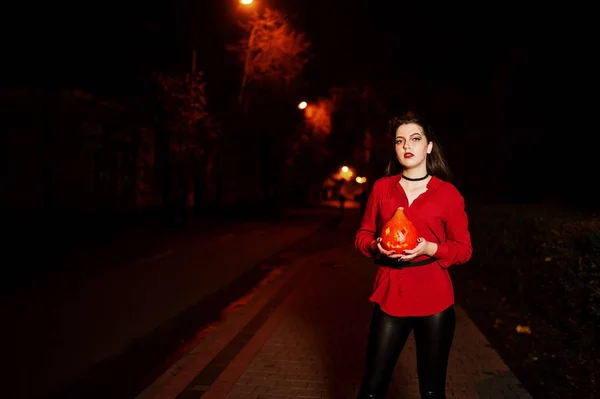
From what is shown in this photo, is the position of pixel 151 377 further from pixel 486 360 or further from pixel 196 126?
pixel 196 126

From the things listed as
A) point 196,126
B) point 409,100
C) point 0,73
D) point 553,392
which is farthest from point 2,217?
point 553,392

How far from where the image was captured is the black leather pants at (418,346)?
9.16ft

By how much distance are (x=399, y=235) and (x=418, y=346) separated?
68cm

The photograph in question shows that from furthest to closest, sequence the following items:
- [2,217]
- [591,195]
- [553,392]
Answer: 1. [2,217]
2. [591,195]
3. [553,392]

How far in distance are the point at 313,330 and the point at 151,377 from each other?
2.03m

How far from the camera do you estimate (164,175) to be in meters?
20.2

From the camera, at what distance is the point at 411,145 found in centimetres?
288

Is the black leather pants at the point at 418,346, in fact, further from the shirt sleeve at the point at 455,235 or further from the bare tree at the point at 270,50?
the bare tree at the point at 270,50

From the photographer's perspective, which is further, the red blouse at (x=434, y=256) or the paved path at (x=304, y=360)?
the paved path at (x=304, y=360)

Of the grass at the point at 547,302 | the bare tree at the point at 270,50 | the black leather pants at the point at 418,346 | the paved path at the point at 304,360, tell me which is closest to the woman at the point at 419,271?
the black leather pants at the point at 418,346

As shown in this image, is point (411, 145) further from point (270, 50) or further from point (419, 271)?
point (270, 50)

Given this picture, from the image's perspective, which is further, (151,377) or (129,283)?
(129,283)

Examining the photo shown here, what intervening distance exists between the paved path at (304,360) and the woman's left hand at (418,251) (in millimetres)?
2217

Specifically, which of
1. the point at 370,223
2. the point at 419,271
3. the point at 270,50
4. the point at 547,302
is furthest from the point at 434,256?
the point at 270,50
